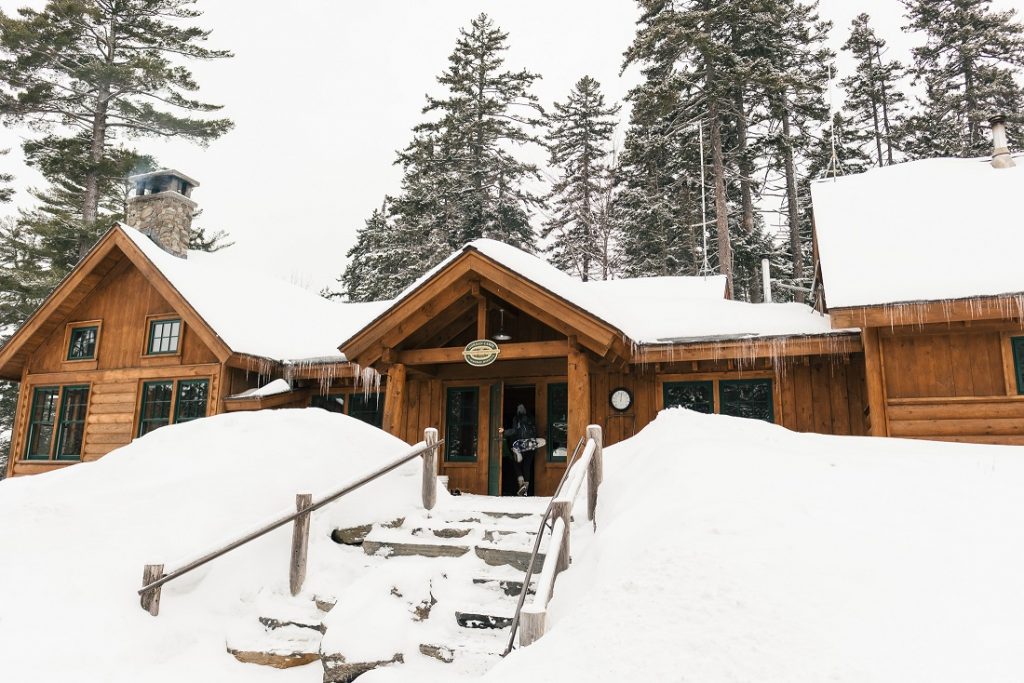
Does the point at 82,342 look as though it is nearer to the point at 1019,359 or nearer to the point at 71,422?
the point at 71,422

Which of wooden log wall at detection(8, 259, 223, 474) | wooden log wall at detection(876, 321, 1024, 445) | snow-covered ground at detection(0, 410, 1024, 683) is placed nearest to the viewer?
snow-covered ground at detection(0, 410, 1024, 683)

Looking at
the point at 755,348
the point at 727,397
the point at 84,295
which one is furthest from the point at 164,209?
the point at 755,348

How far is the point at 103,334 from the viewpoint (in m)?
15.2

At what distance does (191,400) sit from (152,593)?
896 cm

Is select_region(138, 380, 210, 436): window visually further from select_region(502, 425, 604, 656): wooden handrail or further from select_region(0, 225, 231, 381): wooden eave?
select_region(502, 425, 604, 656): wooden handrail

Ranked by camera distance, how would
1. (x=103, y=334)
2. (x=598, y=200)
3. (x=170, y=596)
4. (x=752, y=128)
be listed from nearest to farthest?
(x=170, y=596) → (x=103, y=334) → (x=752, y=128) → (x=598, y=200)

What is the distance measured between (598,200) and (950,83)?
14.7 meters

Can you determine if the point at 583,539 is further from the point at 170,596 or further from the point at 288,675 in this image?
the point at 170,596

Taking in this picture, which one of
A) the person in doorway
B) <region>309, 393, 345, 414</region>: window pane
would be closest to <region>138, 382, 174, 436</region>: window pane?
<region>309, 393, 345, 414</region>: window pane

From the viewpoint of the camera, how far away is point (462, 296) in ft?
35.7

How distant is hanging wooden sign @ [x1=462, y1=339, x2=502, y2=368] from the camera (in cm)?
1009

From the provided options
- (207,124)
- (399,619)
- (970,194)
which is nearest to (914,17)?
(970,194)

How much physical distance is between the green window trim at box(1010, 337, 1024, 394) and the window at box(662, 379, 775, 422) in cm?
333

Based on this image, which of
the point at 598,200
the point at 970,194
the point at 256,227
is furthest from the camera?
the point at 256,227
